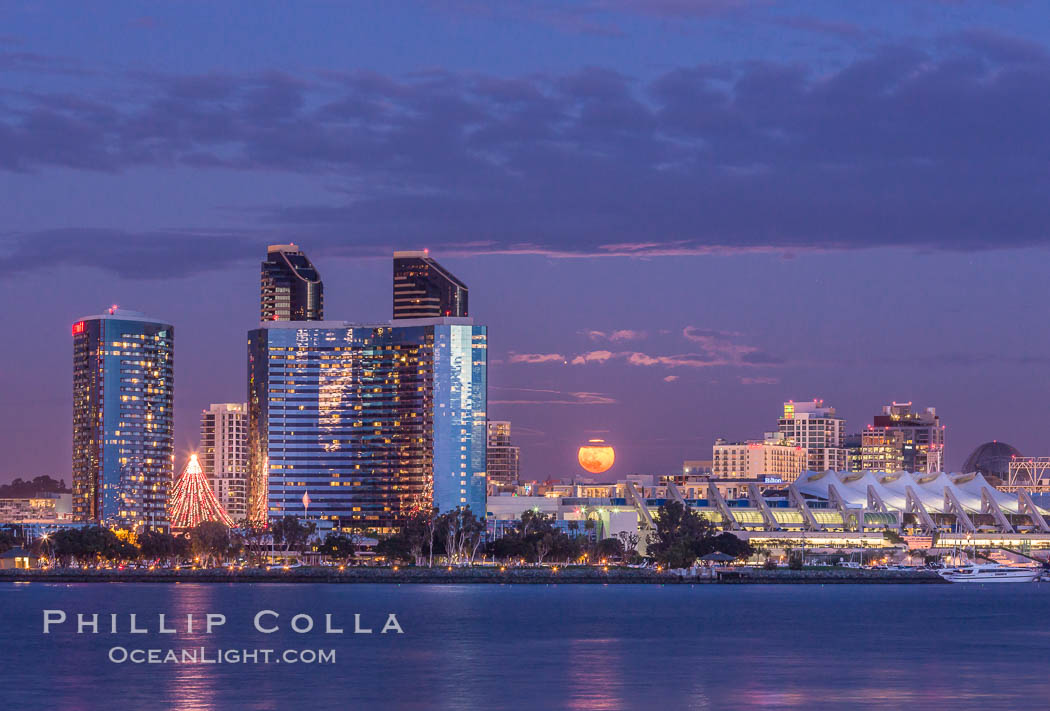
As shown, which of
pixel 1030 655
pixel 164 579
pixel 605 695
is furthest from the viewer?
pixel 164 579

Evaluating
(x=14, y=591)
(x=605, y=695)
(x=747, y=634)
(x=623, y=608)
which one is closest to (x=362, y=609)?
(x=623, y=608)

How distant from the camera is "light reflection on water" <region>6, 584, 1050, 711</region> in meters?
72.1

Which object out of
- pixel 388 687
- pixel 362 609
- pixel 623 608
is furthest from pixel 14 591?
pixel 388 687

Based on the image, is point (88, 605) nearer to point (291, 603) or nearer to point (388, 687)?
point (291, 603)

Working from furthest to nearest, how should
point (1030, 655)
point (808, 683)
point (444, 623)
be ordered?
point (444, 623), point (1030, 655), point (808, 683)

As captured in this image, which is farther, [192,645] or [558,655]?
[192,645]

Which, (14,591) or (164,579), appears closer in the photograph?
(14,591)

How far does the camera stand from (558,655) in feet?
313

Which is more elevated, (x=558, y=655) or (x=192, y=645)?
(x=192, y=645)

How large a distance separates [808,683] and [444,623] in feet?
156

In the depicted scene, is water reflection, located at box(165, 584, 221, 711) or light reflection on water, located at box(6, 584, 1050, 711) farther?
light reflection on water, located at box(6, 584, 1050, 711)

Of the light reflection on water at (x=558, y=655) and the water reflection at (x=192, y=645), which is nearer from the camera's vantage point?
the water reflection at (x=192, y=645)

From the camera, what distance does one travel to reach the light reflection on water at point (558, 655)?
72.1 m

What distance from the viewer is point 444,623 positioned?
123 m
